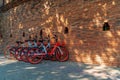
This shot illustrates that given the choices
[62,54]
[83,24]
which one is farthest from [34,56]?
[83,24]

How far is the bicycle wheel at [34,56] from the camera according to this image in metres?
9.05

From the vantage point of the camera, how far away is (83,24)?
877 cm

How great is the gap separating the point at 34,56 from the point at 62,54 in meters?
1.06

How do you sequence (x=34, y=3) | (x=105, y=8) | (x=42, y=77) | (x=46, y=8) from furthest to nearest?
(x=34, y=3) < (x=46, y=8) < (x=105, y=8) < (x=42, y=77)

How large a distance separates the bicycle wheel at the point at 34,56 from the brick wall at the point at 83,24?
3.90ft

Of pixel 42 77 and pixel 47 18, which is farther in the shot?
pixel 47 18

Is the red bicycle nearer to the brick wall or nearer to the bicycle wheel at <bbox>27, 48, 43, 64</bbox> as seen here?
the bicycle wheel at <bbox>27, 48, 43, 64</bbox>

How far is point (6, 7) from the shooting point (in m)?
15.2

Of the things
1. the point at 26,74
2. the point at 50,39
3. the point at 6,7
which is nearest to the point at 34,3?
the point at 50,39

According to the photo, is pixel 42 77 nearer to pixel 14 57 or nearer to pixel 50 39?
pixel 50 39

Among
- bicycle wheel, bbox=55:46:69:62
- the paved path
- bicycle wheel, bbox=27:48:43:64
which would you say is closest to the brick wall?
bicycle wheel, bbox=55:46:69:62

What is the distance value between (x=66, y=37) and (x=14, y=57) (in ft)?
9.63

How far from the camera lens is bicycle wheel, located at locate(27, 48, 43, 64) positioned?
9.05 meters

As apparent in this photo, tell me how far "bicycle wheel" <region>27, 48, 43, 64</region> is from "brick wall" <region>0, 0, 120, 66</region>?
1.19 metres
